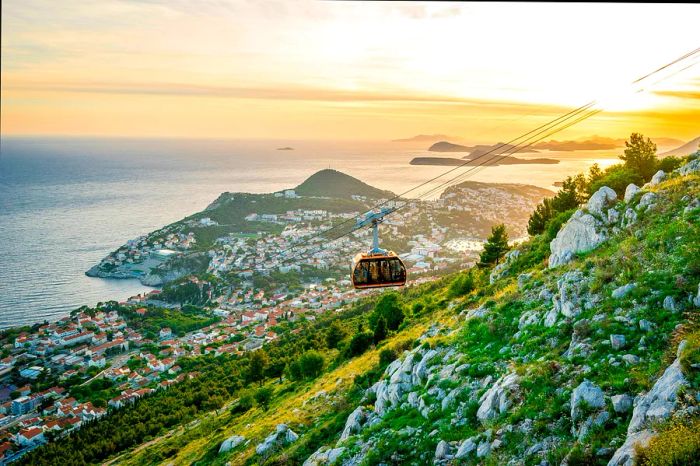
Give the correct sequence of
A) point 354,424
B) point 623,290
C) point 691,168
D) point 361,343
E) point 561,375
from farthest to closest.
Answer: point 361,343
point 691,168
point 354,424
point 623,290
point 561,375

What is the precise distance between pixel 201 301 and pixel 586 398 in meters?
48.0

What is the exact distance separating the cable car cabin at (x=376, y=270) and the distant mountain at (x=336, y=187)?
237 feet

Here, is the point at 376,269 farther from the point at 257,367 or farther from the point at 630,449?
the point at 257,367

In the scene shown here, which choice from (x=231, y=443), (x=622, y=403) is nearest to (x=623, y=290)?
(x=622, y=403)

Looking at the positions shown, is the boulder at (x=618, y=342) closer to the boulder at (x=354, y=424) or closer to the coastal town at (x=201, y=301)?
→ the boulder at (x=354, y=424)

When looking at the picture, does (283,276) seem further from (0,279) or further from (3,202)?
(3,202)

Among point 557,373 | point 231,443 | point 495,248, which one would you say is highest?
point 557,373

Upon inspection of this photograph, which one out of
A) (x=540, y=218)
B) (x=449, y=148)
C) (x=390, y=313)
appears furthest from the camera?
(x=449, y=148)

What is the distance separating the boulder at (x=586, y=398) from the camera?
4.59 meters

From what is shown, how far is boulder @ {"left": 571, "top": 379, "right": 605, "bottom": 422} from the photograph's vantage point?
15.0 feet

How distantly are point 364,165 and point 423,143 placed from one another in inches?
1425

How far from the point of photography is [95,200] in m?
106

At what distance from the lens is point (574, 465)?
13.0 ft

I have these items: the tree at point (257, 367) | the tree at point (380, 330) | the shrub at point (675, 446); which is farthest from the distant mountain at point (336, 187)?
the shrub at point (675, 446)
